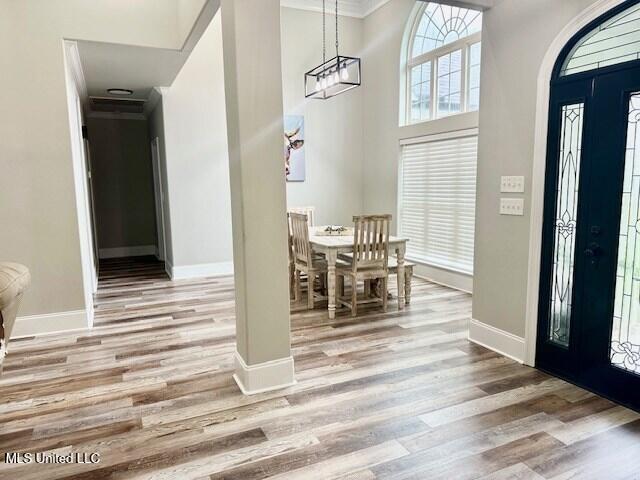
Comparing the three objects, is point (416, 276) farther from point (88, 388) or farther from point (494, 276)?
point (88, 388)

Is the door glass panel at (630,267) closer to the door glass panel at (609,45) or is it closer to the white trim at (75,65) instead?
the door glass panel at (609,45)

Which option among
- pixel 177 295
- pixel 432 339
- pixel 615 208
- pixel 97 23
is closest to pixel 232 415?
pixel 432 339

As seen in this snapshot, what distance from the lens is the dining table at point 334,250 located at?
4.38 metres

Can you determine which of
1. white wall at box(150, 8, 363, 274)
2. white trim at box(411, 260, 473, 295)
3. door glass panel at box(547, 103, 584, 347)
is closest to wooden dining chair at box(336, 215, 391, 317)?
white trim at box(411, 260, 473, 295)

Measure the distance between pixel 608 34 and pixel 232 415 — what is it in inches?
123

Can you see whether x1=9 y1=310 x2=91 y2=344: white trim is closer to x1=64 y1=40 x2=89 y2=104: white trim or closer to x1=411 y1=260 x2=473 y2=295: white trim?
x1=64 y1=40 x2=89 y2=104: white trim

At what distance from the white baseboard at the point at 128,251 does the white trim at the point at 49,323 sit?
173 inches

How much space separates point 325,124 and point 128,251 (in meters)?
4.53

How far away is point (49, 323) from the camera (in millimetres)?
3994

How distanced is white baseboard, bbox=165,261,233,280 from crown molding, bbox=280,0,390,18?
3.95 m

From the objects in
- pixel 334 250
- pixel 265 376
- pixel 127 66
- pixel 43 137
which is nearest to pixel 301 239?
pixel 334 250

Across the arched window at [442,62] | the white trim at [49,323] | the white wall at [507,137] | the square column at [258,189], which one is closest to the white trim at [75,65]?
the square column at [258,189]

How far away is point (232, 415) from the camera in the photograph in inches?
101

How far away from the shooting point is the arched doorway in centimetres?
251
